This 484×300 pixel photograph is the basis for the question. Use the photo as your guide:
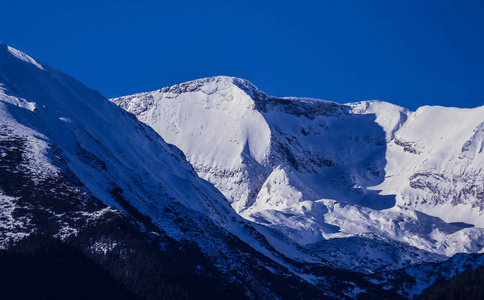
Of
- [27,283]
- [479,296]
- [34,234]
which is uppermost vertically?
[479,296]

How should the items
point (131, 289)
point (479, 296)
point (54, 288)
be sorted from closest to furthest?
point (479, 296), point (54, 288), point (131, 289)

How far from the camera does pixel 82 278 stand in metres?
164

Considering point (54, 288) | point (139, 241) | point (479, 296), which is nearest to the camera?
point (479, 296)

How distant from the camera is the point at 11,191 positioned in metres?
192

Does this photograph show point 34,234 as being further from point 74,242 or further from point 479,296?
point 479,296

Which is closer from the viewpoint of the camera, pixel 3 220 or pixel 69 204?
pixel 3 220

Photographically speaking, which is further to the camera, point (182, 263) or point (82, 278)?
point (182, 263)

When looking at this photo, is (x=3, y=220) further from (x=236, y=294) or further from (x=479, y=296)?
(x=479, y=296)

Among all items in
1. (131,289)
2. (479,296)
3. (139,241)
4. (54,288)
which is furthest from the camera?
(139,241)

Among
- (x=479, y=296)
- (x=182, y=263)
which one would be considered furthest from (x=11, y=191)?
(x=479, y=296)

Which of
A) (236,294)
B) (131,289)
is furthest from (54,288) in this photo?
(236,294)

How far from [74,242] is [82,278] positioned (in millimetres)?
14838

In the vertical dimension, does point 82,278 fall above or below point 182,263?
below

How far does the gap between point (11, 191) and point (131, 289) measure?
37.5 meters
